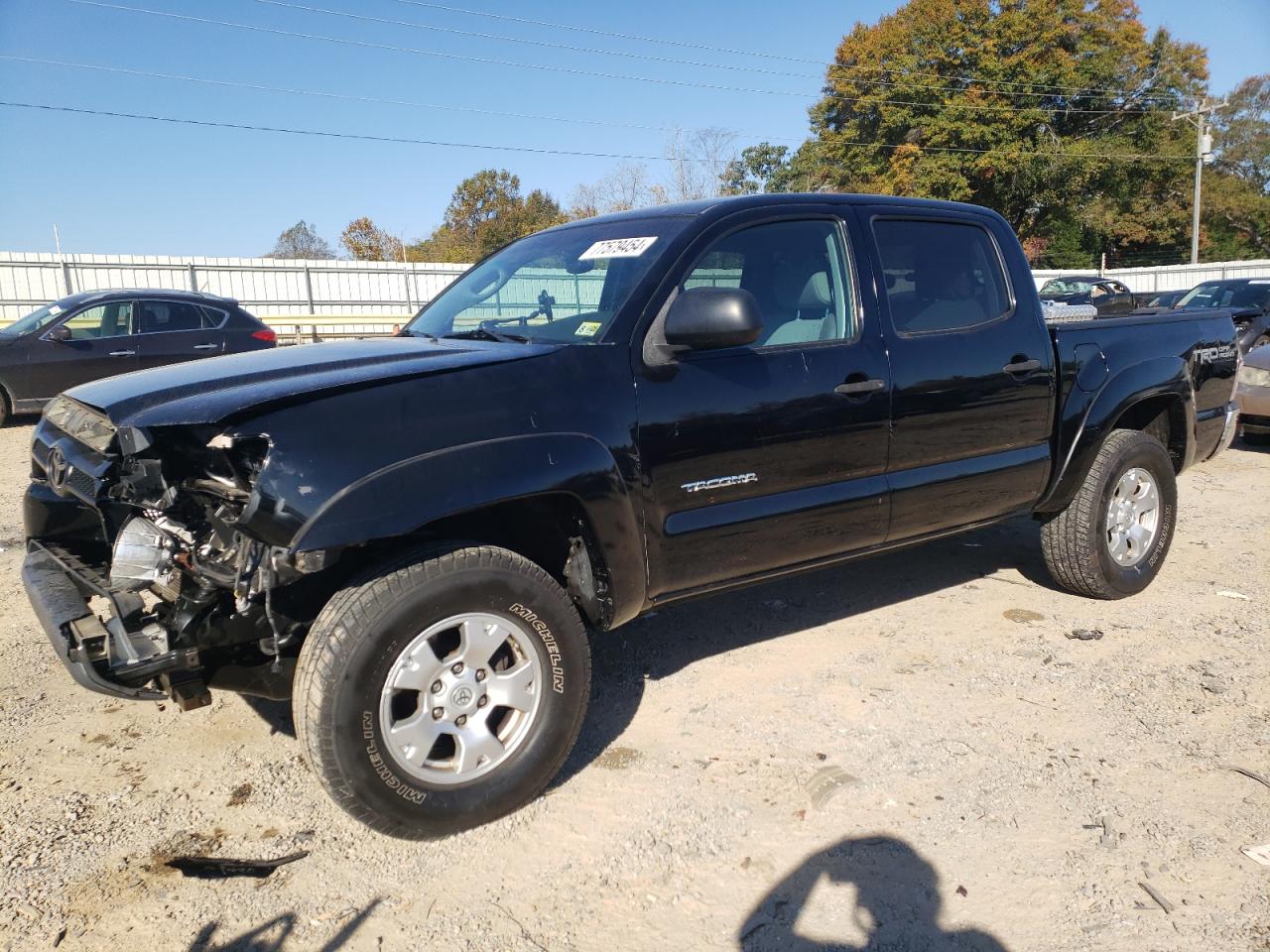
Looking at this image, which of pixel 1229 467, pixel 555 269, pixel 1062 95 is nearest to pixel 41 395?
pixel 555 269

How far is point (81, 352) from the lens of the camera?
1046cm

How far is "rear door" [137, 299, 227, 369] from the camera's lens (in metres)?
10.6

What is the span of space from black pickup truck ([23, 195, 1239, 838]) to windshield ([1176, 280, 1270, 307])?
12622mm

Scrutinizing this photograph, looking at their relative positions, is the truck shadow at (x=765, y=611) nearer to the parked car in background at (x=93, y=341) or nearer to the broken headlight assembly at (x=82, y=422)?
the broken headlight assembly at (x=82, y=422)

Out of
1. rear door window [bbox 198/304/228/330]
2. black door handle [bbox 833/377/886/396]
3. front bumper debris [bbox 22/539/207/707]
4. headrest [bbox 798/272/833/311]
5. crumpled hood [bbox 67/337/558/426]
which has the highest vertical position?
rear door window [bbox 198/304/228/330]

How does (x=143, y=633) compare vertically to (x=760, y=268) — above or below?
below

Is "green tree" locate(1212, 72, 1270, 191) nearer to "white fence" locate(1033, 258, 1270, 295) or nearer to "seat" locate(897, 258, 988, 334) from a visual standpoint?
"white fence" locate(1033, 258, 1270, 295)

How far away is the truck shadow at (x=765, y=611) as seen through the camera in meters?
3.73

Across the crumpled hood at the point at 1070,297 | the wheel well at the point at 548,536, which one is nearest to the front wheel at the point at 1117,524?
the wheel well at the point at 548,536

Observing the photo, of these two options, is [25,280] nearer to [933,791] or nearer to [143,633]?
[143,633]

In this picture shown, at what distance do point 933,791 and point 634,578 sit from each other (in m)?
1.21

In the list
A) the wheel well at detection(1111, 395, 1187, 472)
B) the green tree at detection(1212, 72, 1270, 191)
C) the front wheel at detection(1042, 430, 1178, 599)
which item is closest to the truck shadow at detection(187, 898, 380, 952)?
the front wheel at detection(1042, 430, 1178, 599)

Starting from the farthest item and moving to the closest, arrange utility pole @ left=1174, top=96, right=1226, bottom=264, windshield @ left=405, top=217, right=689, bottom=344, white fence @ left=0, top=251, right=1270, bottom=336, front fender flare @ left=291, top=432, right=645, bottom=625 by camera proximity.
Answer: utility pole @ left=1174, top=96, right=1226, bottom=264 → white fence @ left=0, top=251, right=1270, bottom=336 → windshield @ left=405, top=217, right=689, bottom=344 → front fender flare @ left=291, top=432, right=645, bottom=625

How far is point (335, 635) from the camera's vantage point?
2.49 m
